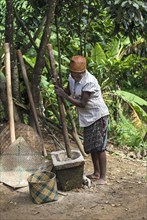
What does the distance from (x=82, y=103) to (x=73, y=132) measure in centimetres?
138

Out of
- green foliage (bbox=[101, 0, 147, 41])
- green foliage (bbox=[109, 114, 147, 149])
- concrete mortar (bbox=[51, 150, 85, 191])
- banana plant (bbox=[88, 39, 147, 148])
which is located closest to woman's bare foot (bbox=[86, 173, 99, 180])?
concrete mortar (bbox=[51, 150, 85, 191])

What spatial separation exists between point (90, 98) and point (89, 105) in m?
0.08

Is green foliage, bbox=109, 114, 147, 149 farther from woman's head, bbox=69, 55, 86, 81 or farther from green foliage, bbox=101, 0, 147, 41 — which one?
green foliage, bbox=101, 0, 147, 41

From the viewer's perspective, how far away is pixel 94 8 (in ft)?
18.1

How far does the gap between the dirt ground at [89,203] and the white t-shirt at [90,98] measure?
2.46ft

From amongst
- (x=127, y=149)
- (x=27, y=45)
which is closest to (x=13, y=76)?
(x=27, y=45)

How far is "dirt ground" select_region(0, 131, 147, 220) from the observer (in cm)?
355

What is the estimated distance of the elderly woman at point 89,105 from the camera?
4.06 m

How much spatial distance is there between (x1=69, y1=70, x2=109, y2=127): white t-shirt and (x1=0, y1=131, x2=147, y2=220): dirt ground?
75 cm

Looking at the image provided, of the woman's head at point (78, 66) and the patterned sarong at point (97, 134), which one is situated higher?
the woman's head at point (78, 66)

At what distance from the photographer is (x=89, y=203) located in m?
3.82

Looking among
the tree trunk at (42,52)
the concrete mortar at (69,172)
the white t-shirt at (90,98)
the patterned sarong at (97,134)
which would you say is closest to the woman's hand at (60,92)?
the white t-shirt at (90,98)

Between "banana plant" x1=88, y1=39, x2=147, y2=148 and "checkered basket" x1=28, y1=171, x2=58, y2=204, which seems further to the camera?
"banana plant" x1=88, y1=39, x2=147, y2=148

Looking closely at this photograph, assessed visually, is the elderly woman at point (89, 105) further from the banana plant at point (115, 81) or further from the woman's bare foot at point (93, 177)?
the banana plant at point (115, 81)
